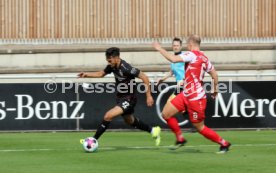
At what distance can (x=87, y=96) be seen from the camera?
2120cm

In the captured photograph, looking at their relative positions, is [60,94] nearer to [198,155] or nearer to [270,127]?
[270,127]

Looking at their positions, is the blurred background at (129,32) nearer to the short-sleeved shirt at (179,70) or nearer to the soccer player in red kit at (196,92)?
the short-sleeved shirt at (179,70)

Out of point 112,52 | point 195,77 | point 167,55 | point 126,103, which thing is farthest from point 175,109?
point 167,55

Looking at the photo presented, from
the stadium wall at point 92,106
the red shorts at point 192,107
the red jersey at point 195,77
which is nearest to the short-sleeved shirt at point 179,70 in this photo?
the stadium wall at point 92,106

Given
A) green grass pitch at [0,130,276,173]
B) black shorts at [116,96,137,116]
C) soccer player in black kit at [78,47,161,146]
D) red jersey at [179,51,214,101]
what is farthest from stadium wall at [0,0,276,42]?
red jersey at [179,51,214,101]

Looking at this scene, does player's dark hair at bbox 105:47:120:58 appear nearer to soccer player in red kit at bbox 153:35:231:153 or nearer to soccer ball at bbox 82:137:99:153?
soccer player in red kit at bbox 153:35:231:153

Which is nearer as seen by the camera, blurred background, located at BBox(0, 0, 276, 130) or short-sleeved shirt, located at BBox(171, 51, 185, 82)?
short-sleeved shirt, located at BBox(171, 51, 185, 82)

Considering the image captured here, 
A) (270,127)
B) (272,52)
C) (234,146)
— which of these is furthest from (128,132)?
(272,52)

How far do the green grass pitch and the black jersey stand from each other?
1015 millimetres

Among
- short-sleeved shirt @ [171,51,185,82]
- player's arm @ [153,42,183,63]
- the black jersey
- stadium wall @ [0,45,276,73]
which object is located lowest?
stadium wall @ [0,45,276,73]

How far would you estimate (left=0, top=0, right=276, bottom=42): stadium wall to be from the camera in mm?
25484

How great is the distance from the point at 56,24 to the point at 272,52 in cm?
622

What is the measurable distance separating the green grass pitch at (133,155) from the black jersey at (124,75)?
1.02 m

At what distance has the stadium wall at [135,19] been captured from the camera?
83.6 feet
